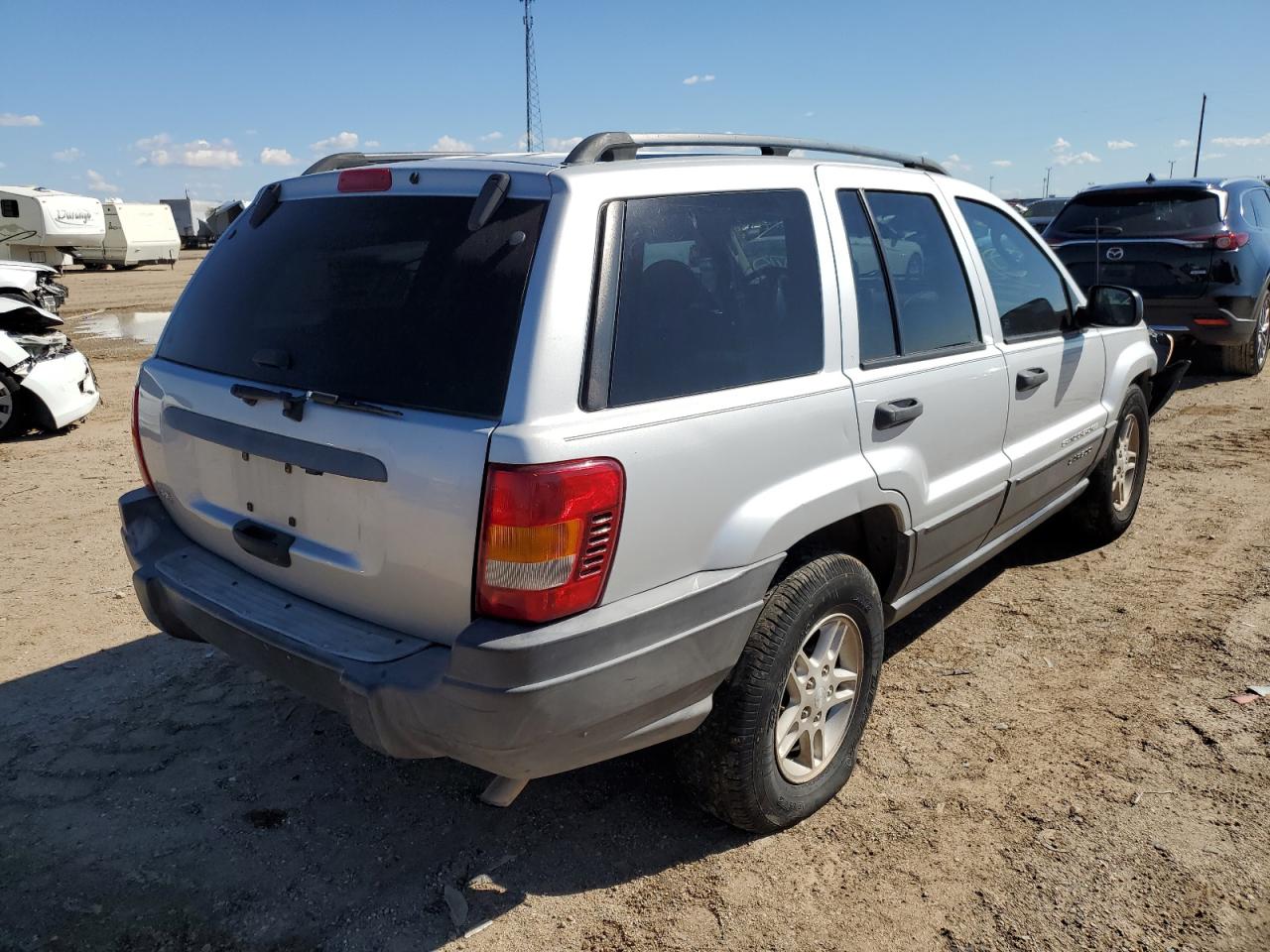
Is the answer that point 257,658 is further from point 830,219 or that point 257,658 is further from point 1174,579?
point 1174,579

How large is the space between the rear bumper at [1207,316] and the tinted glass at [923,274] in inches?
253

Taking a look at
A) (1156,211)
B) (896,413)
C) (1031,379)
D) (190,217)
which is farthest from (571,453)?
(190,217)

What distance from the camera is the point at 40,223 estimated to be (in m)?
29.8

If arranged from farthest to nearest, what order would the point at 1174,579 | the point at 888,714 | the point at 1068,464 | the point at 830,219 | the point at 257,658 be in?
the point at 1174,579 < the point at 1068,464 < the point at 888,714 < the point at 830,219 < the point at 257,658

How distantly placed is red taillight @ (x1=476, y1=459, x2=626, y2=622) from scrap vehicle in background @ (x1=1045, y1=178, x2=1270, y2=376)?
8059mm

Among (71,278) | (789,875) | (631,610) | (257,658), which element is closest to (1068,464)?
(789,875)

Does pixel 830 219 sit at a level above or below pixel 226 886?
above

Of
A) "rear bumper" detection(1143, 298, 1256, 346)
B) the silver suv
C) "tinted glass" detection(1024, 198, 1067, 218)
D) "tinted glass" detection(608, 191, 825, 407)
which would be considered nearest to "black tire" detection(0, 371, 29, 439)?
the silver suv

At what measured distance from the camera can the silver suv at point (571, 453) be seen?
2203mm

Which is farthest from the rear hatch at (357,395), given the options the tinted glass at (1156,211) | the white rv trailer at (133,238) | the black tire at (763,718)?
the white rv trailer at (133,238)

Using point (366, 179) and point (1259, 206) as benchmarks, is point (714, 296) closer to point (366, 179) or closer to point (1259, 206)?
point (366, 179)

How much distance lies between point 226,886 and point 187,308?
1.75 metres

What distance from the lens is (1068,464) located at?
4.38m

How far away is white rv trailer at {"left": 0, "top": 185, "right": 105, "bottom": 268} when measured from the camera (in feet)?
97.1
